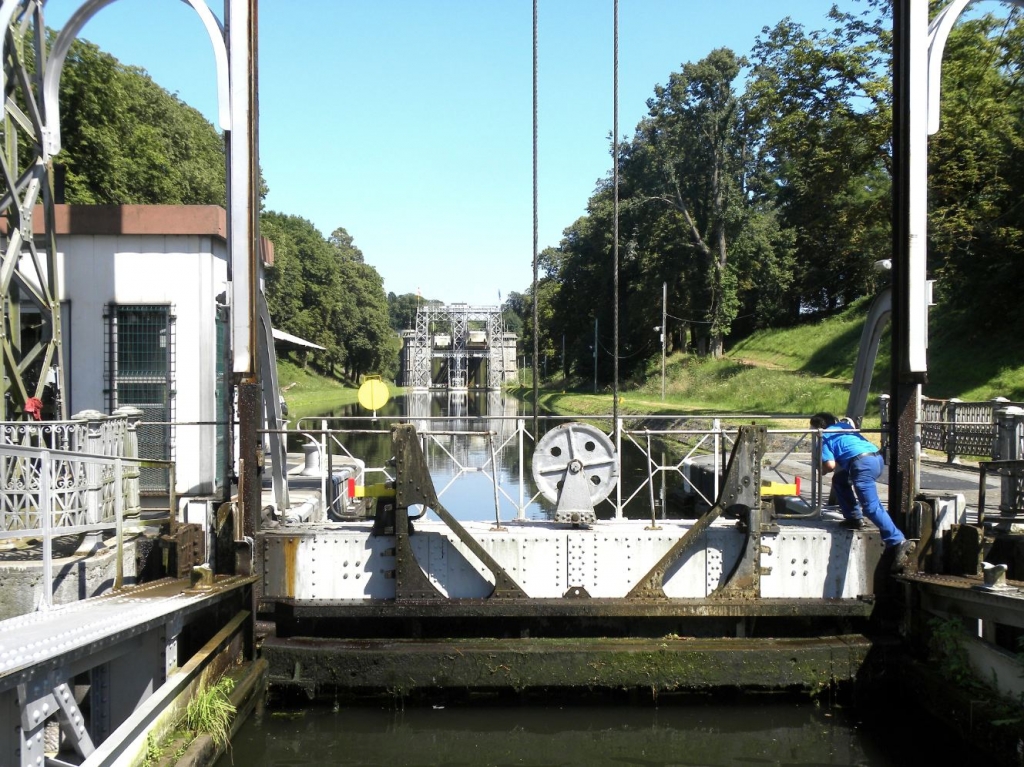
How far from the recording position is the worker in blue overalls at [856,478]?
7762 mm

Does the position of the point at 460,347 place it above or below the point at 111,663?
above

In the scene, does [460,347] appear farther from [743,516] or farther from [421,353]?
[743,516]

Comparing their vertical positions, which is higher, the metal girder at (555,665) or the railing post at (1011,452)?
the railing post at (1011,452)

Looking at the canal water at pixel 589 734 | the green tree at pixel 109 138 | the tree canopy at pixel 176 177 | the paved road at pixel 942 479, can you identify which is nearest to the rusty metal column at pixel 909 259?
the canal water at pixel 589 734

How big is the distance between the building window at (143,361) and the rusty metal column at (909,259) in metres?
7.81

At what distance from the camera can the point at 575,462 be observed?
26.3 ft

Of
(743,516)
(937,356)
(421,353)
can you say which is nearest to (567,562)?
(743,516)

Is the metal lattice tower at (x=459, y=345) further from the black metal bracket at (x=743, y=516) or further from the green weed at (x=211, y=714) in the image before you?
the green weed at (x=211, y=714)

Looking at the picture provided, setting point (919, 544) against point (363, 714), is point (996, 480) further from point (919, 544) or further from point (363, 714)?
point (363, 714)

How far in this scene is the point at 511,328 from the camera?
154000 millimetres

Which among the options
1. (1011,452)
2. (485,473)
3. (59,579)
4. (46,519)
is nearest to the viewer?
(46,519)

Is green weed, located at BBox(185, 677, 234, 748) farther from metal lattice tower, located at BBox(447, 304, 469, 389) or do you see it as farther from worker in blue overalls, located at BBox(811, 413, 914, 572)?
metal lattice tower, located at BBox(447, 304, 469, 389)

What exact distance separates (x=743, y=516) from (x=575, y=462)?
59.8 inches

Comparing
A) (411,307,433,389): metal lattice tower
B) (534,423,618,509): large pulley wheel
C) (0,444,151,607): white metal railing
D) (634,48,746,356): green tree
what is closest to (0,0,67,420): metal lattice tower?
(0,444,151,607): white metal railing
